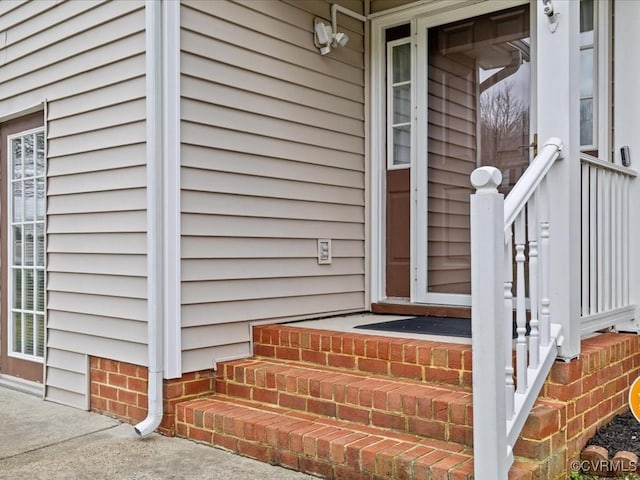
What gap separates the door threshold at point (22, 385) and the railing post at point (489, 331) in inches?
122

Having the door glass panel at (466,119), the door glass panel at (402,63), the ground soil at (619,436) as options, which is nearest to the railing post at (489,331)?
the ground soil at (619,436)

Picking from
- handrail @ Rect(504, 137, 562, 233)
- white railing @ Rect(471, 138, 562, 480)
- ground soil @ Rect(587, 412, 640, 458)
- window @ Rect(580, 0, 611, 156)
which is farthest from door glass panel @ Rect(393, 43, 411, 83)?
ground soil @ Rect(587, 412, 640, 458)

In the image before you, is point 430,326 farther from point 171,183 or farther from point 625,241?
point 171,183

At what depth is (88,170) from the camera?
362 cm

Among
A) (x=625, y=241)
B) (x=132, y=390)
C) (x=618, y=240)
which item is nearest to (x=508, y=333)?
(x=618, y=240)

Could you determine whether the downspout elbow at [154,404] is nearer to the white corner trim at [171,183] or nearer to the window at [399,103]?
the white corner trim at [171,183]

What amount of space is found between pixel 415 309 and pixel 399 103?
4.78 ft

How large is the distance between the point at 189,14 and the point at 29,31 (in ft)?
4.97

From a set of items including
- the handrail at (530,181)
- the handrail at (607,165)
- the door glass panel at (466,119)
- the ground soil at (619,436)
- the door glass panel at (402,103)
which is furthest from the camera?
the door glass panel at (402,103)

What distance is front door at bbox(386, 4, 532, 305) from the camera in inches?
150

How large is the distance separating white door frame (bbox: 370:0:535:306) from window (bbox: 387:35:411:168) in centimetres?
5

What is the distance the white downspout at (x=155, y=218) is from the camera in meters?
3.13

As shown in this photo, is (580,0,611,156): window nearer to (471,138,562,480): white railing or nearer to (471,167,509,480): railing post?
(471,138,562,480): white railing

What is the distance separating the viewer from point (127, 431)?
3258 mm
